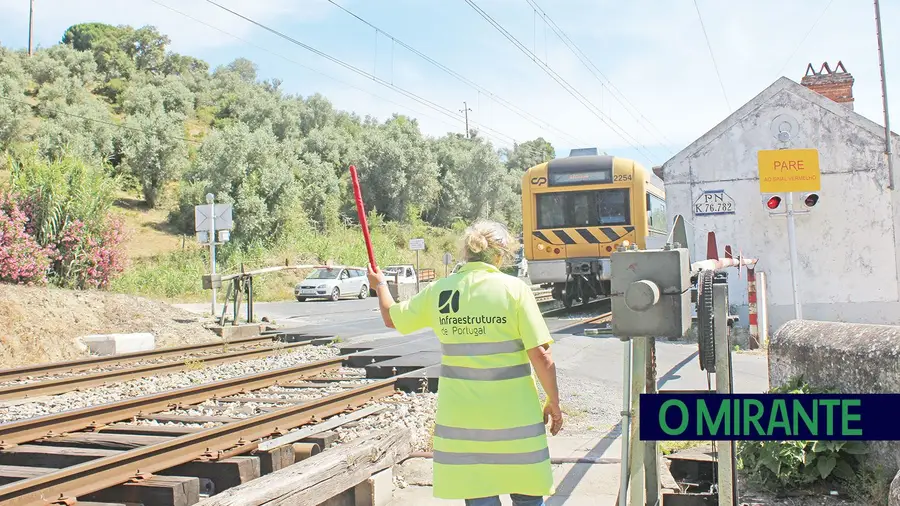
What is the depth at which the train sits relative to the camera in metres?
17.7

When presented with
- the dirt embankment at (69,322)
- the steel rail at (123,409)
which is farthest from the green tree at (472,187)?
the steel rail at (123,409)

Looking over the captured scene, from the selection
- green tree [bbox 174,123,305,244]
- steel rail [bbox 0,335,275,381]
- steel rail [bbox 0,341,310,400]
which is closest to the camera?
steel rail [bbox 0,341,310,400]

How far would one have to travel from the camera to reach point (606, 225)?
1791 cm

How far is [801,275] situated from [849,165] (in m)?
2.17

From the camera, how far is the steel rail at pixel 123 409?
6.41 meters

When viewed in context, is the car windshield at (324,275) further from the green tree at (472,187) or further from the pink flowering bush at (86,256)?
the green tree at (472,187)

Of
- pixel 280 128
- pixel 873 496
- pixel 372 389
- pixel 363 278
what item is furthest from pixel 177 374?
pixel 280 128

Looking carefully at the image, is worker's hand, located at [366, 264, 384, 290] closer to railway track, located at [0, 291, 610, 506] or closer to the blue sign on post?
railway track, located at [0, 291, 610, 506]

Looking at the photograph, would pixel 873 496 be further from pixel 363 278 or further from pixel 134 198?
pixel 134 198

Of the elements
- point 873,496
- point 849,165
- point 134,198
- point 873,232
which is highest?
point 134,198

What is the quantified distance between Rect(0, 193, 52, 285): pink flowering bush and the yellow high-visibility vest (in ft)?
55.1

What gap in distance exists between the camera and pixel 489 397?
327cm

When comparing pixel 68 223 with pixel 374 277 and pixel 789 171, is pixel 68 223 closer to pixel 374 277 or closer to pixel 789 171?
pixel 789 171

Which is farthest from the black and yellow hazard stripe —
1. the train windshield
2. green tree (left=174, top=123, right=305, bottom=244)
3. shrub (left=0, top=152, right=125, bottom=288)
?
green tree (left=174, top=123, right=305, bottom=244)
